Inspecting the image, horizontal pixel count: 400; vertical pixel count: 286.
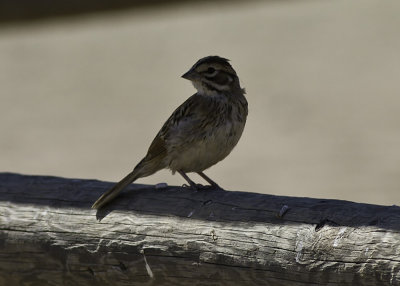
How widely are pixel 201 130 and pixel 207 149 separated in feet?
0.38

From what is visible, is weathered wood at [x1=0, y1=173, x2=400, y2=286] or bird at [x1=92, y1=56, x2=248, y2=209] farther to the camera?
bird at [x1=92, y1=56, x2=248, y2=209]

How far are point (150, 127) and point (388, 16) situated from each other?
4.66 meters

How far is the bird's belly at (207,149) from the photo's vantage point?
16.0 feet

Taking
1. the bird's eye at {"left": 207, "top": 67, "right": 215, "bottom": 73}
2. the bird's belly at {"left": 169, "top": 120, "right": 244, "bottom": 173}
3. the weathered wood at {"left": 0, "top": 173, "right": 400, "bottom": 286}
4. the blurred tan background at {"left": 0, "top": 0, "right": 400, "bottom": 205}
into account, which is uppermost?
the blurred tan background at {"left": 0, "top": 0, "right": 400, "bottom": 205}

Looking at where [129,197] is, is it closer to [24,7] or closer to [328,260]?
[328,260]

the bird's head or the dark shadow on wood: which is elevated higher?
the bird's head

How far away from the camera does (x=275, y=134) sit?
11375 millimetres

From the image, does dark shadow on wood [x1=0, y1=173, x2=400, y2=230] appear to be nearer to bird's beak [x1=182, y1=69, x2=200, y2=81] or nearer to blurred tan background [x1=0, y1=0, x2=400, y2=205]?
bird's beak [x1=182, y1=69, x2=200, y2=81]

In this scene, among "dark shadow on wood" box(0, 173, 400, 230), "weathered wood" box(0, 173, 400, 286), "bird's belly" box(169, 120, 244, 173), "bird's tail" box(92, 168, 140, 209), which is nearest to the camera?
"weathered wood" box(0, 173, 400, 286)

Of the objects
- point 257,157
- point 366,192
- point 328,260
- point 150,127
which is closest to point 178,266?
point 328,260

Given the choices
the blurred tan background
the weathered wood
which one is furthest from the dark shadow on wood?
the blurred tan background

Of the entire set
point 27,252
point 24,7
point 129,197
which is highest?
point 24,7

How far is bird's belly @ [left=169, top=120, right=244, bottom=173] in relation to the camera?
488cm

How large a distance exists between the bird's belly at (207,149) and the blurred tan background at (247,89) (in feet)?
13.8
